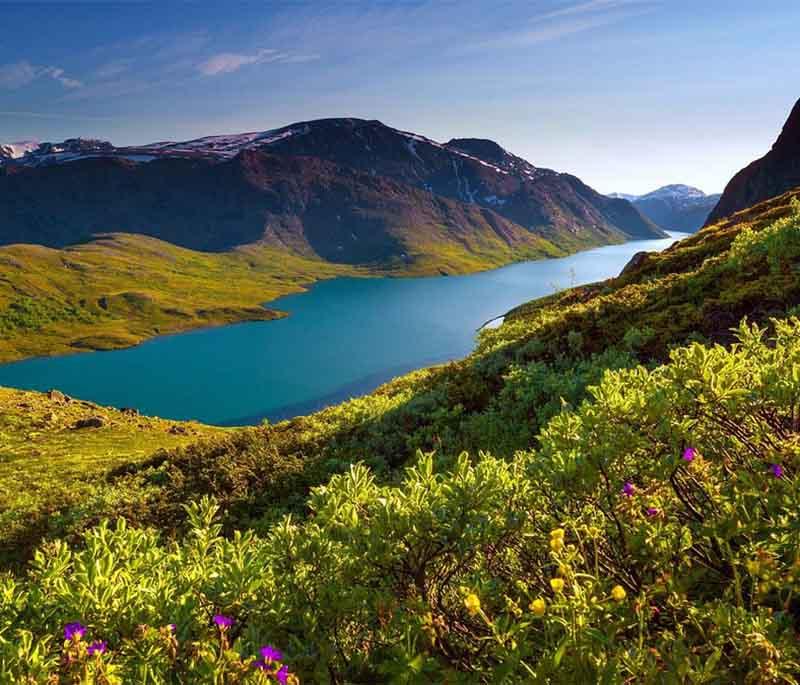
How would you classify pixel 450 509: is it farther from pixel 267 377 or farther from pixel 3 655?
pixel 267 377

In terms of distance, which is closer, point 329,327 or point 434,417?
point 434,417

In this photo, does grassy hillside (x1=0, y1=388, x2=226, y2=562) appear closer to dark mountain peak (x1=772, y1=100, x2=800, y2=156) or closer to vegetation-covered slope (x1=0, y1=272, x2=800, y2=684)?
vegetation-covered slope (x1=0, y1=272, x2=800, y2=684)

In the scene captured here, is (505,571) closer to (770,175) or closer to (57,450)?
(57,450)

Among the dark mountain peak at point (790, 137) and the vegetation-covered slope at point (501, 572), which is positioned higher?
the dark mountain peak at point (790, 137)

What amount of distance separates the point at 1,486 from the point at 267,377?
104 metres

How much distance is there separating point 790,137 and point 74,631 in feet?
619

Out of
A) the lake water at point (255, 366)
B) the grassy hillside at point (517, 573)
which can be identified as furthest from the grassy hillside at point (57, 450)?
the lake water at point (255, 366)

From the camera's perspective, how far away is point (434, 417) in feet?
47.5

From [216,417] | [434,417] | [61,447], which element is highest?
[434,417]

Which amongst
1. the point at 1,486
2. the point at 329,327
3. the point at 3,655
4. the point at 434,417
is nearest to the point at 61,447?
the point at 1,486

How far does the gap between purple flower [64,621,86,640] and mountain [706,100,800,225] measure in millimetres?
155047

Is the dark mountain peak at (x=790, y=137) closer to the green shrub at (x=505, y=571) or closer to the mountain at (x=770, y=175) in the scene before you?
the mountain at (x=770, y=175)

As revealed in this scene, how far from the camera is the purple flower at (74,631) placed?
286 centimetres

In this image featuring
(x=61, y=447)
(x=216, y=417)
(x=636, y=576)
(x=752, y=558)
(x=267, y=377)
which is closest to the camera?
(x=752, y=558)
